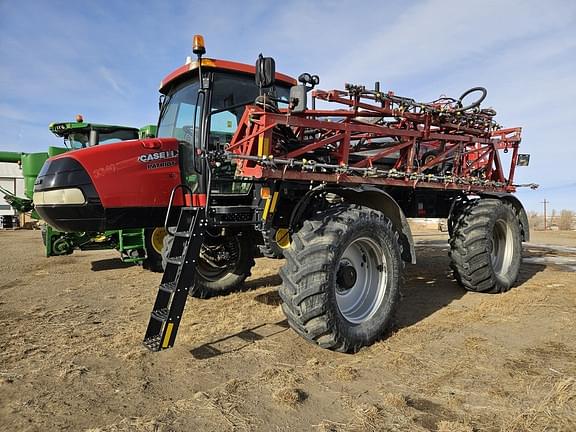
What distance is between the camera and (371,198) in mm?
4480

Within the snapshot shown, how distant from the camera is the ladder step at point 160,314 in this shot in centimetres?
321

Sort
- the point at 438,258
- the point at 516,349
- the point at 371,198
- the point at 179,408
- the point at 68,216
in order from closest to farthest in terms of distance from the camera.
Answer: the point at 179,408 → the point at 68,216 → the point at 516,349 → the point at 371,198 → the point at 438,258

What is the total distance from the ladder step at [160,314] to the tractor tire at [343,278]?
0.94 m

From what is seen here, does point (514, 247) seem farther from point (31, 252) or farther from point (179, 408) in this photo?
point (31, 252)

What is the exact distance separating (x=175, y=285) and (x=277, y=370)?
1030 millimetres

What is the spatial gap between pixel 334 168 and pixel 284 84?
A: 143cm

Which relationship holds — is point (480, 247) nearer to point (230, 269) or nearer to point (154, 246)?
point (230, 269)

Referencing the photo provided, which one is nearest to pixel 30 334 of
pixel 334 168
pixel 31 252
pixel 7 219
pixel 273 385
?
pixel 273 385

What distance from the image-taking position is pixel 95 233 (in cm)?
830

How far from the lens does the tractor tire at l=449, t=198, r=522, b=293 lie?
17.3 feet

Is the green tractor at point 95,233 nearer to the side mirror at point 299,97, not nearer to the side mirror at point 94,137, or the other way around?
the side mirror at point 94,137

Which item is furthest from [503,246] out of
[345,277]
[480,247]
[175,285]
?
[175,285]

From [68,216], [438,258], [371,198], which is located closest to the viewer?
[68,216]

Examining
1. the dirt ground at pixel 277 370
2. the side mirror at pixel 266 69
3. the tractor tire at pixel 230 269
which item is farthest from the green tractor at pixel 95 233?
the side mirror at pixel 266 69
